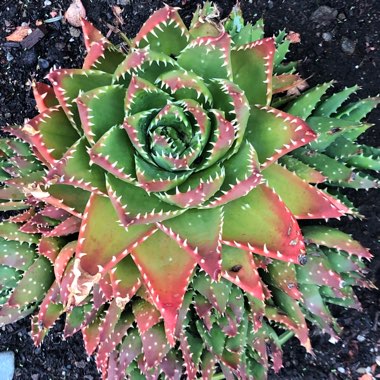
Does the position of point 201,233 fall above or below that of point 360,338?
above

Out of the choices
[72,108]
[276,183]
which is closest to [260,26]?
[276,183]

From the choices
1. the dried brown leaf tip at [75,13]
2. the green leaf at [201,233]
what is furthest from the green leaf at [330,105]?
the dried brown leaf tip at [75,13]

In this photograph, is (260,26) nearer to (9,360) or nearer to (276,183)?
(276,183)

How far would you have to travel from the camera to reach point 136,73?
3.17 feet

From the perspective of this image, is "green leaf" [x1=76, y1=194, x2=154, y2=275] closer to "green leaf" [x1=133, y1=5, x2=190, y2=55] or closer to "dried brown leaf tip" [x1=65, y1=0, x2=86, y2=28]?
"green leaf" [x1=133, y1=5, x2=190, y2=55]

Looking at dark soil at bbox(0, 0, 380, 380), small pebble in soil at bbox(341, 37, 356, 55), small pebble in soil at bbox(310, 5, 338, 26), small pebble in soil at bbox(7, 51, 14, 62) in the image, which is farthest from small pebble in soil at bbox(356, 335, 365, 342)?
small pebble in soil at bbox(7, 51, 14, 62)

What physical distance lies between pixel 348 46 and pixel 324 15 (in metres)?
0.13

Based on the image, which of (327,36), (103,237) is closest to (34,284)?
(103,237)

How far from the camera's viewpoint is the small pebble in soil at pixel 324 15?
1.70 metres

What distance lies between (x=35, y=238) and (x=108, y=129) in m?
0.50

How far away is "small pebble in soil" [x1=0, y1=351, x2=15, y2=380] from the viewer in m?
2.03

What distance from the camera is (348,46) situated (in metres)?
1.69

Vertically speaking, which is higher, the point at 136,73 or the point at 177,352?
the point at 136,73

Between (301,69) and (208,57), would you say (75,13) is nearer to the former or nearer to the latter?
A: (301,69)
